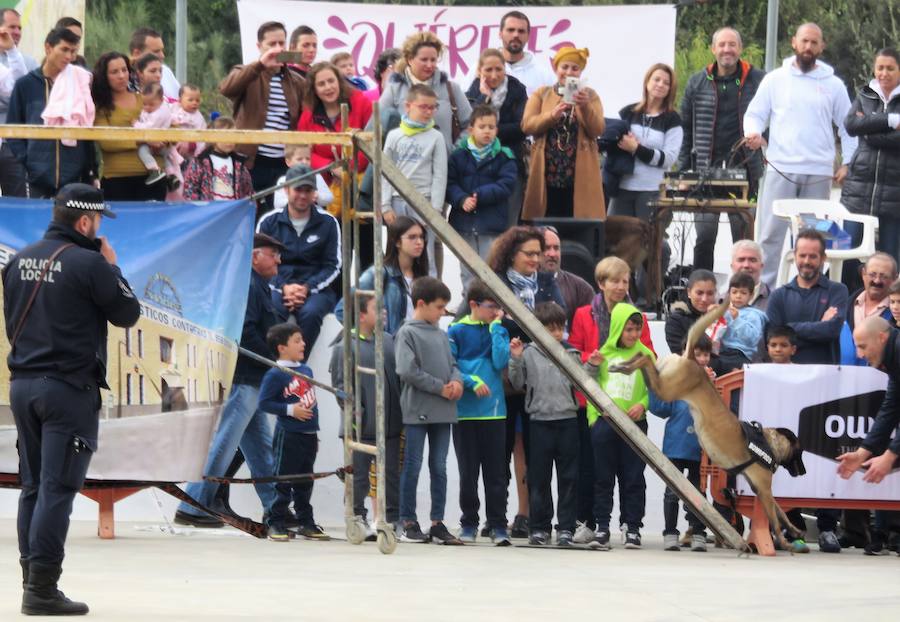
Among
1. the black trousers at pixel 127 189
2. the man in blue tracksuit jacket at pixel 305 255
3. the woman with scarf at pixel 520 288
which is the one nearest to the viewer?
the woman with scarf at pixel 520 288

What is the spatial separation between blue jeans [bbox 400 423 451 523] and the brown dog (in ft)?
3.90

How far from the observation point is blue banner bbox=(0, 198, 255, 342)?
32.1 feet

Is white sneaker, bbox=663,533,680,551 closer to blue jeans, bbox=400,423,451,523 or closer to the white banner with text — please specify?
blue jeans, bbox=400,423,451,523

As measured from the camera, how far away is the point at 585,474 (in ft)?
35.7

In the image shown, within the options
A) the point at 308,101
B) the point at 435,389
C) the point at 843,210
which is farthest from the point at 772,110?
the point at 435,389

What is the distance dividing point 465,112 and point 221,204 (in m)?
3.48

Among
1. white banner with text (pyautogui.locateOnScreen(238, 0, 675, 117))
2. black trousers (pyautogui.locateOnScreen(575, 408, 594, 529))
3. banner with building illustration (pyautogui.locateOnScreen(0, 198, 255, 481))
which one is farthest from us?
white banner with text (pyautogui.locateOnScreen(238, 0, 675, 117))

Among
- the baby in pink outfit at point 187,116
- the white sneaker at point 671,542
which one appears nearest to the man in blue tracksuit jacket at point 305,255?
the baby in pink outfit at point 187,116

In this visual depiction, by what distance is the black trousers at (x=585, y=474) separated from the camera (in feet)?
35.6

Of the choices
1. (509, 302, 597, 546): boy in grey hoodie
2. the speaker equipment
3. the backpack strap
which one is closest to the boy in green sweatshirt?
(509, 302, 597, 546): boy in grey hoodie

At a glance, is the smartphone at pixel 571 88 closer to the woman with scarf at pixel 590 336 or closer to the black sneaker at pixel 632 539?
the woman with scarf at pixel 590 336

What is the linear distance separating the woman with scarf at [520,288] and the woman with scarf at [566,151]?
151 cm

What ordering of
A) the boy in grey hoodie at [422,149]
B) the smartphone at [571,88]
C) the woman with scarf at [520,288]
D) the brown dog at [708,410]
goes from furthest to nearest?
the smartphone at [571,88] < the boy in grey hoodie at [422,149] < the woman with scarf at [520,288] < the brown dog at [708,410]

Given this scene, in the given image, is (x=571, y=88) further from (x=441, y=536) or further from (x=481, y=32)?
(x=481, y=32)
